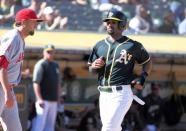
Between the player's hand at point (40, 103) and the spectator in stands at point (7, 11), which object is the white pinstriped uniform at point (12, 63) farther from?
the spectator in stands at point (7, 11)

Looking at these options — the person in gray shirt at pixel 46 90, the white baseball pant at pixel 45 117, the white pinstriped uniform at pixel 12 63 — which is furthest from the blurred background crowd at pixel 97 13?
the white pinstriped uniform at pixel 12 63

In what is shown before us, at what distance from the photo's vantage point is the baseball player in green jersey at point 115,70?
23.6ft

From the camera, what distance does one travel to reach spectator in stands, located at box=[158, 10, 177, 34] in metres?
15.2

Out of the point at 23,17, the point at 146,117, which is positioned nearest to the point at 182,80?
the point at 146,117

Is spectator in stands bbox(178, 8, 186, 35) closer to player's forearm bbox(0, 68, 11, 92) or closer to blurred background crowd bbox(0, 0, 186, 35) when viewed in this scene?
blurred background crowd bbox(0, 0, 186, 35)

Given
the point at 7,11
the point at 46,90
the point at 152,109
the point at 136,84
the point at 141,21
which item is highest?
the point at 136,84

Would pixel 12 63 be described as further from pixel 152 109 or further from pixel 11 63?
pixel 152 109

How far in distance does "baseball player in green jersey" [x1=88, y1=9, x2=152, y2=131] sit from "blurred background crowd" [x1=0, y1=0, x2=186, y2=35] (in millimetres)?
6599

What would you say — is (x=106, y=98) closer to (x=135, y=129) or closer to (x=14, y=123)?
(x=14, y=123)

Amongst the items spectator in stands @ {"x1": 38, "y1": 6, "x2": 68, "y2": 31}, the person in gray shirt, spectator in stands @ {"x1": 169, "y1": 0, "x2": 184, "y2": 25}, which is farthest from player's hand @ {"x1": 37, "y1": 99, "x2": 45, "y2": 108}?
spectator in stands @ {"x1": 169, "y1": 0, "x2": 184, "y2": 25}

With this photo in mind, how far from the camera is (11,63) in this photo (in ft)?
22.5

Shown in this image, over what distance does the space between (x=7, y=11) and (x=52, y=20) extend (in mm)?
977

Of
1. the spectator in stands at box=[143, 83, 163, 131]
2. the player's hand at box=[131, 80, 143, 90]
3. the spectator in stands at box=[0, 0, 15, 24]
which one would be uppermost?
the player's hand at box=[131, 80, 143, 90]

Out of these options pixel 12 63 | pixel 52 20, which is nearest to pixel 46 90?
pixel 52 20
